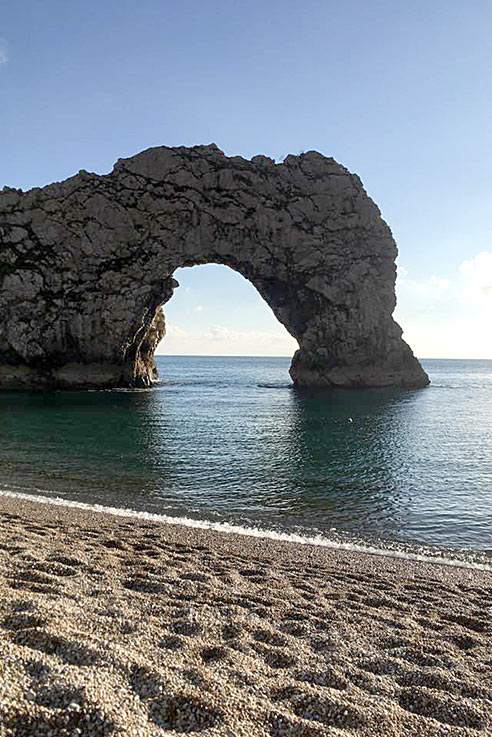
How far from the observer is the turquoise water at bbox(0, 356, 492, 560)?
1608 centimetres

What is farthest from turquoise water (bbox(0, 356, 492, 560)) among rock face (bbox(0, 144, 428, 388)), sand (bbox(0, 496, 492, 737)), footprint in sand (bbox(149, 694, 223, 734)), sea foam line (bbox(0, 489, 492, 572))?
rock face (bbox(0, 144, 428, 388))

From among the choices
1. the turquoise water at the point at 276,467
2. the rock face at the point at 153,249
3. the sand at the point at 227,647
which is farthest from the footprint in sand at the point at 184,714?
the rock face at the point at 153,249

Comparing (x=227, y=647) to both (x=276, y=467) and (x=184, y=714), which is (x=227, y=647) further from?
(x=276, y=467)

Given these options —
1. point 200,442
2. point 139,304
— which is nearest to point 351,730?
point 200,442

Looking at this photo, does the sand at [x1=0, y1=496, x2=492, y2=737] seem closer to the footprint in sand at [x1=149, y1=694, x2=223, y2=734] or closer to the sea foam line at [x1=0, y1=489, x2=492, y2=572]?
the footprint in sand at [x1=149, y1=694, x2=223, y2=734]

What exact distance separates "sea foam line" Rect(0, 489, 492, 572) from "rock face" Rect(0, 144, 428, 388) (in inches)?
2140

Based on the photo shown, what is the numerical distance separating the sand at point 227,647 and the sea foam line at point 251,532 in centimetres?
226

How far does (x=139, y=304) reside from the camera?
68.9 meters

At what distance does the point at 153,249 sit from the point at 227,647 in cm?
6820

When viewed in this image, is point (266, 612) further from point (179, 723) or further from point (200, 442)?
point (200, 442)

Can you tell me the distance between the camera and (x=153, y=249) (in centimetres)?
6856

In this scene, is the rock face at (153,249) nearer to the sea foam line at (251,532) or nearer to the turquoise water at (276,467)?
the turquoise water at (276,467)

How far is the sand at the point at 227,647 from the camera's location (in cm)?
381

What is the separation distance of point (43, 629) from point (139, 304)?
66.9 m
